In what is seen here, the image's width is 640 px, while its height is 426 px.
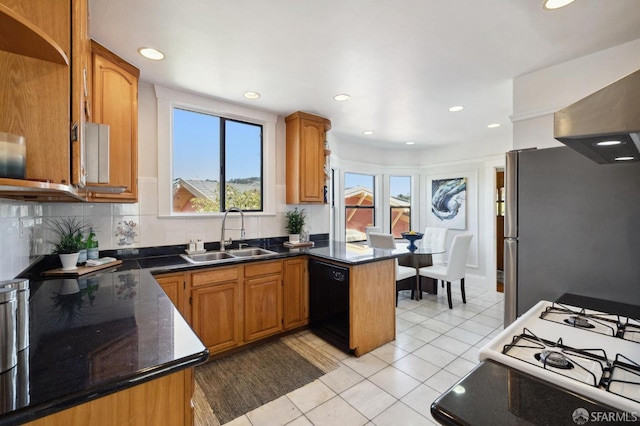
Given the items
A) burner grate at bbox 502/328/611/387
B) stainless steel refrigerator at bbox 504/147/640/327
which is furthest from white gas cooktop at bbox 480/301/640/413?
stainless steel refrigerator at bbox 504/147/640/327

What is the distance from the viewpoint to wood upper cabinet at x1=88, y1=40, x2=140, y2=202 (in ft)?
6.79

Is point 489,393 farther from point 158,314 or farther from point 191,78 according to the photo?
point 191,78

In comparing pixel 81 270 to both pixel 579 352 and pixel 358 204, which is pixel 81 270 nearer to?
pixel 579 352

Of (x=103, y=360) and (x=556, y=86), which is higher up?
(x=556, y=86)

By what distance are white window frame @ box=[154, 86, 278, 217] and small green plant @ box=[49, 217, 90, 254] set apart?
0.61 metres

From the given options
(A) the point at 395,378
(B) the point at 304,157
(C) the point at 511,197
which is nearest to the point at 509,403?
(C) the point at 511,197

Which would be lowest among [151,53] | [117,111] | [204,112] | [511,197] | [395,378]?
[395,378]

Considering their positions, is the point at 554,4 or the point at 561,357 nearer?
the point at 561,357

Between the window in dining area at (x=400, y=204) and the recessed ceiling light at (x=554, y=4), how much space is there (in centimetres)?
422

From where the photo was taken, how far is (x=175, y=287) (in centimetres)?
229

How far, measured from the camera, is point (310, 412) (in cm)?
190

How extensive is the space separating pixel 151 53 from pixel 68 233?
62.2 inches

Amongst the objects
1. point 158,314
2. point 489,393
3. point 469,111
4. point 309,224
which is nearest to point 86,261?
point 158,314

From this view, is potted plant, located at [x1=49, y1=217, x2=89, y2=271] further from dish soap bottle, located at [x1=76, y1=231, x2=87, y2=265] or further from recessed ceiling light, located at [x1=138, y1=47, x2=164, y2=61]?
recessed ceiling light, located at [x1=138, y1=47, x2=164, y2=61]
